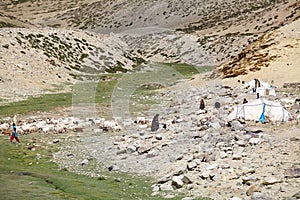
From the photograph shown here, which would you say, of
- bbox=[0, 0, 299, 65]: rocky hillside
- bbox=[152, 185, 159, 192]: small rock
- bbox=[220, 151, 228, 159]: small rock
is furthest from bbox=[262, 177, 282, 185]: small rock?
bbox=[0, 0, 299, 65]: rocky hillside

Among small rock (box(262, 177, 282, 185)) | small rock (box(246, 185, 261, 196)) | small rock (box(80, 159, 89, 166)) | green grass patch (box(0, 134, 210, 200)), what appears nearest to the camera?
small rock (box(246, 185, 261, 196))

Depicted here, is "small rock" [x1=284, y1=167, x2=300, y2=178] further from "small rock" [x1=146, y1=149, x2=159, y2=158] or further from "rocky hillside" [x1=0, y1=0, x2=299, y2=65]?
"rocky hillside" [x1=0, y1=0, x2=299, y2=65]

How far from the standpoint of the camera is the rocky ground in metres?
19.9

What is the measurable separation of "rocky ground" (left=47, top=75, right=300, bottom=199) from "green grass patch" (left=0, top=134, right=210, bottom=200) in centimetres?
80

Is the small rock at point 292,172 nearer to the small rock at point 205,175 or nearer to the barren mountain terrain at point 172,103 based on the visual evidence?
the barren mountain terrain at point 172,103

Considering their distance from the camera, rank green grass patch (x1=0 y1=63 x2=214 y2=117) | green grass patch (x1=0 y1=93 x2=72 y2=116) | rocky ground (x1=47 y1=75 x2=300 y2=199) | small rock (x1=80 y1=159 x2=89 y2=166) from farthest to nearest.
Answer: green grass patch (x1=0 y1=63 x2=214 y2=117) → green grass patch (x1=0 y1=93 x2=72 y2=116) → small rock (x1=80 y1=159 x2=89 y2=166) → rocky ground (x1=47 y1=75 x2=300 y2=199)

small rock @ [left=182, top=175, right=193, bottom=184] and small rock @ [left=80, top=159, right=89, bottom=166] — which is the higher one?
small rock @ [left=80, top=159, right=89, bottom=166]

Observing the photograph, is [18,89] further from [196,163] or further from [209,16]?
[209,16]

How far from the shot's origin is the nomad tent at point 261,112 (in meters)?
30.5

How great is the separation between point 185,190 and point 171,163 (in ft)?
14.6

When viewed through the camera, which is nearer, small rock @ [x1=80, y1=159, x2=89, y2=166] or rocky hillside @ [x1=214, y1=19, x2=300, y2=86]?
small rock @ [x1=80, y1=159, x2=89, y2=166]

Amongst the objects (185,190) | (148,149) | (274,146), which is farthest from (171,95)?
(185,190)

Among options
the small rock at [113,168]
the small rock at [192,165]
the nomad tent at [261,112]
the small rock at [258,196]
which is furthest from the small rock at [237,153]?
the nomad tent at [261,112]

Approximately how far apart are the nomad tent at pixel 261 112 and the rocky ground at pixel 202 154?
0.70m
